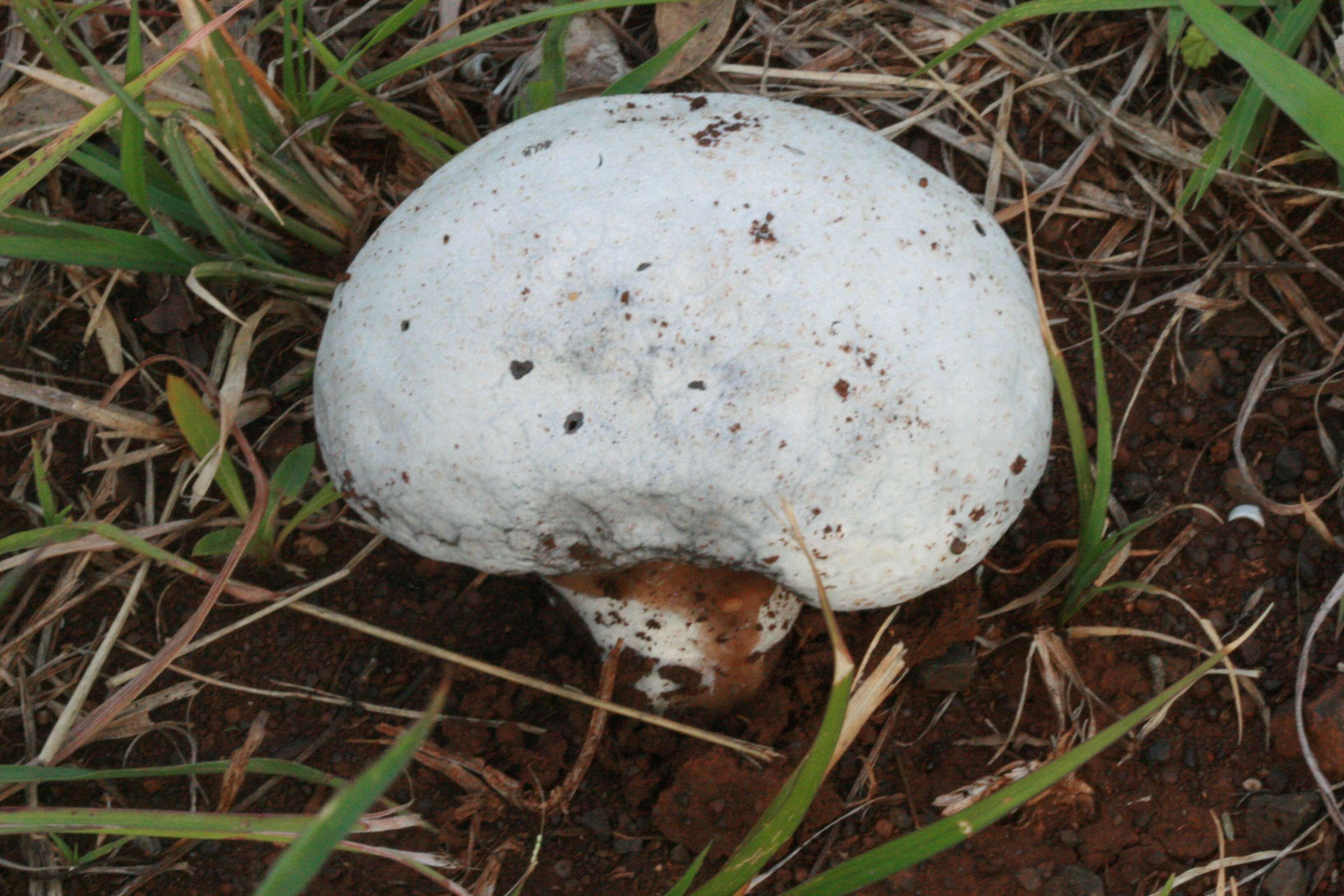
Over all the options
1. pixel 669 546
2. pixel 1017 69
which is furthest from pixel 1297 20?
pixel 669 546

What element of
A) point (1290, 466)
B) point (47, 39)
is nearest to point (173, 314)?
point (47, 39)

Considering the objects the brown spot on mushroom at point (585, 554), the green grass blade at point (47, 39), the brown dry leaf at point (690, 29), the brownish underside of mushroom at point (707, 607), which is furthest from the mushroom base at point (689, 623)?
the green grass blade at point (47, 39)

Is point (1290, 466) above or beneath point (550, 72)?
beneath

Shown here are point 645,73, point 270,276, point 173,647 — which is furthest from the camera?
point 645,73

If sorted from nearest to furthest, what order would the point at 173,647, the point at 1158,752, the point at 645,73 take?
the point at 173,647 → the point at 1158,752 → the point at 645,73

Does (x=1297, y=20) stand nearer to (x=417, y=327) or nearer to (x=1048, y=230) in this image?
(x=1048, y=230)

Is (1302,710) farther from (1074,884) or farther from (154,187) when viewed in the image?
(154,187)

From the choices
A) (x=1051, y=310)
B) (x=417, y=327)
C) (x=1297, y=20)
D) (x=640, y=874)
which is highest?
(x=1297, y=20)
